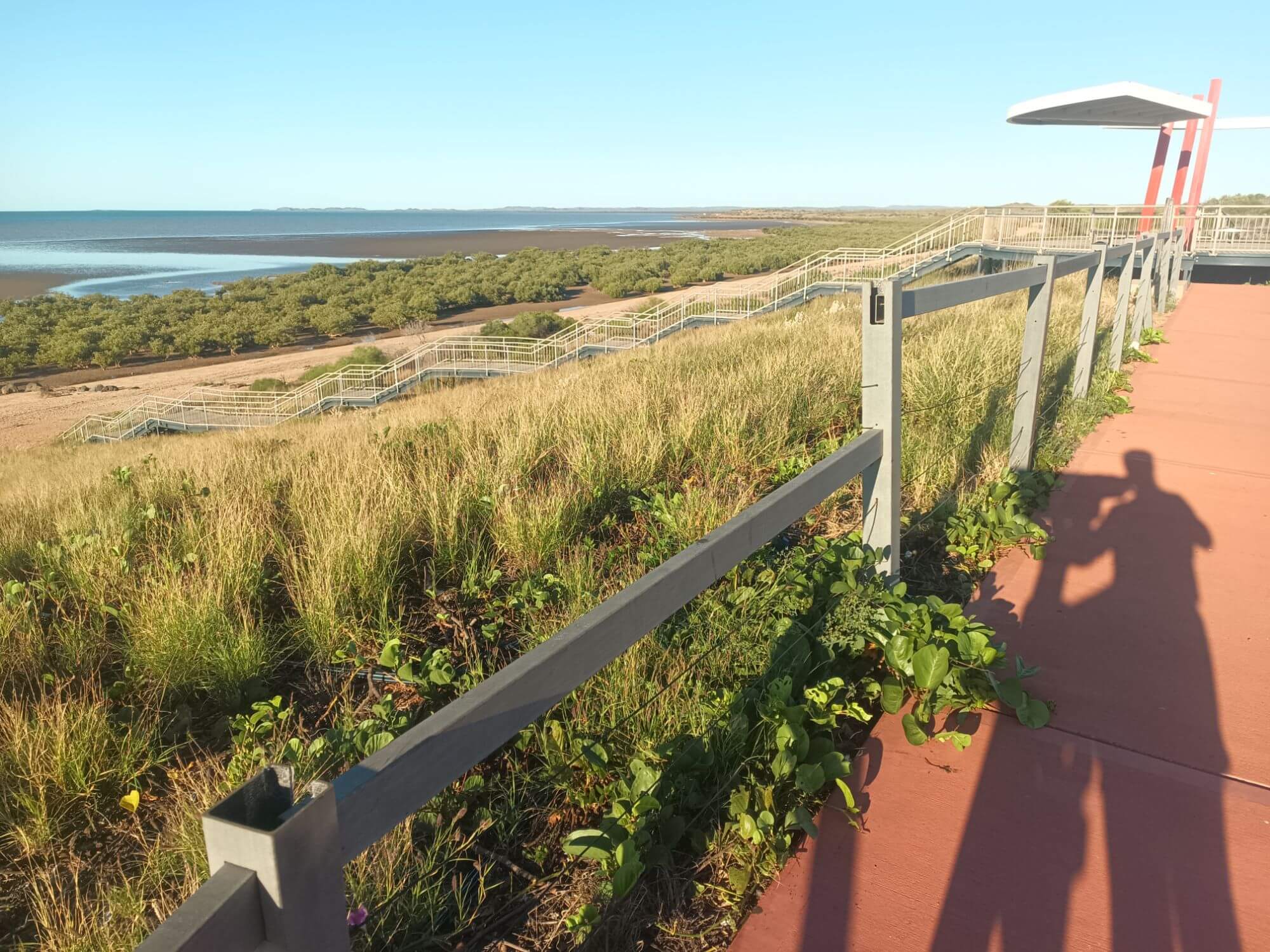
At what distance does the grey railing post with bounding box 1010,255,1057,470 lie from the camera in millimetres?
5555

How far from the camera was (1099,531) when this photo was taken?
17.4 ft

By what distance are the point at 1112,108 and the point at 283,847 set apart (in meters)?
29.2

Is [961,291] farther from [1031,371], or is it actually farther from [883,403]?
[1031,371]

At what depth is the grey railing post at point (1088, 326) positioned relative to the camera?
7.43 m

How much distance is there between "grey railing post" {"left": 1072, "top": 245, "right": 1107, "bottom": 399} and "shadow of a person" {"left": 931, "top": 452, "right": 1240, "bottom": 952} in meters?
3.38

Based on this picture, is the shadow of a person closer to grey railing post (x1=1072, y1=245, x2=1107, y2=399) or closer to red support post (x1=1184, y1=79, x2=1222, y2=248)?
grey railing post (x1=1072, y1=245, x2=1107, y2=399)

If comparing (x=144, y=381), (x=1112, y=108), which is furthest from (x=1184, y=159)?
(x=144, y=381)

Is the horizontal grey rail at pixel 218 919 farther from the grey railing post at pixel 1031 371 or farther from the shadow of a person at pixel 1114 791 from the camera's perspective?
the grey railing post at pixel 1031 371

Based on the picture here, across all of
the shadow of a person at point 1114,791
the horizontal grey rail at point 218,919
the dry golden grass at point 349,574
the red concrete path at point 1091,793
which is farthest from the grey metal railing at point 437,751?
the shadow of a person at point 1114,791

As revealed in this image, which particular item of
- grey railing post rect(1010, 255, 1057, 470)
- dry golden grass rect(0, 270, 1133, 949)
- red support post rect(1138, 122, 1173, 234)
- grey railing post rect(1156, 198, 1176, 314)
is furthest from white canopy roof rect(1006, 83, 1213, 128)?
grey railing post rect(1010, 255, 1057, 470)

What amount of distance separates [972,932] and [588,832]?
1079mm

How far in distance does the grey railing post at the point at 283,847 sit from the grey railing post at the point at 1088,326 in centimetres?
758

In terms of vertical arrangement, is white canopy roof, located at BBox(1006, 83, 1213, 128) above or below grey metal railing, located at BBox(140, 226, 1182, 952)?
above

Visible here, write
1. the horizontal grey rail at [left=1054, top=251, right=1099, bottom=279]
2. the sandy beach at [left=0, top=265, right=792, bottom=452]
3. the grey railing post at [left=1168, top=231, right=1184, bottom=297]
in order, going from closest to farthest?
1. the horizontal grey rail at [left=1054, top=251, right=1099, bottom=279]
2. the grey railing post at [left=1168, top=231, right=1184, bottom=297]
3. the sandy beach at [left=0, top=265, right=792, bottom=452]
